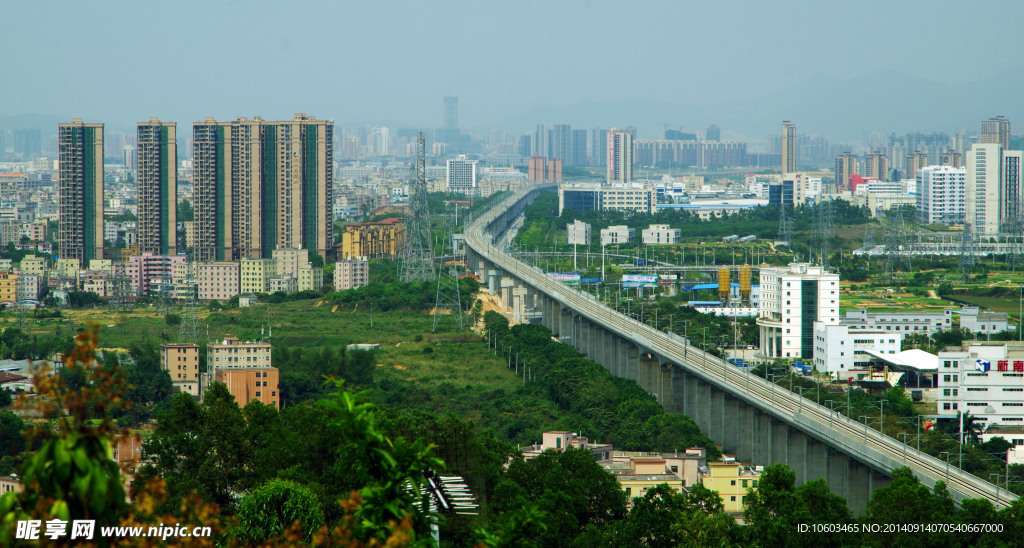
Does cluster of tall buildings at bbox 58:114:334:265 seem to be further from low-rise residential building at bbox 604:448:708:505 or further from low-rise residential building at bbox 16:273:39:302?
low-rise residential building at bbox 604:448:708:505

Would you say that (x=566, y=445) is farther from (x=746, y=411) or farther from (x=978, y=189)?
(x=978, y=189)

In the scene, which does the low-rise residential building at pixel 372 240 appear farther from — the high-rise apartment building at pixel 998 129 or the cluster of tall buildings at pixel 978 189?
Result: the high-rise apartment building at pixel 998 129

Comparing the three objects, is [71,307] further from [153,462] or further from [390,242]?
[153,462]

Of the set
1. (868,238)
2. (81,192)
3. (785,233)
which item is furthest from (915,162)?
(81,192)

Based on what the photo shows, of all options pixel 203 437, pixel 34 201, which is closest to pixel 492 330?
pixel 203 437

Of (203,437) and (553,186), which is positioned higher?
(553,186)

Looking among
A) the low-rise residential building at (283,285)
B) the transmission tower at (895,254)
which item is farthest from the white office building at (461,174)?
the low-rise residential building at (283,285)

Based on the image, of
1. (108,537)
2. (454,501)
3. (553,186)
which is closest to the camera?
(108,537)

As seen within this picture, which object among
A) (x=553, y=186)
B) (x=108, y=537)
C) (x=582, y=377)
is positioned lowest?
(x=582, y=377)
